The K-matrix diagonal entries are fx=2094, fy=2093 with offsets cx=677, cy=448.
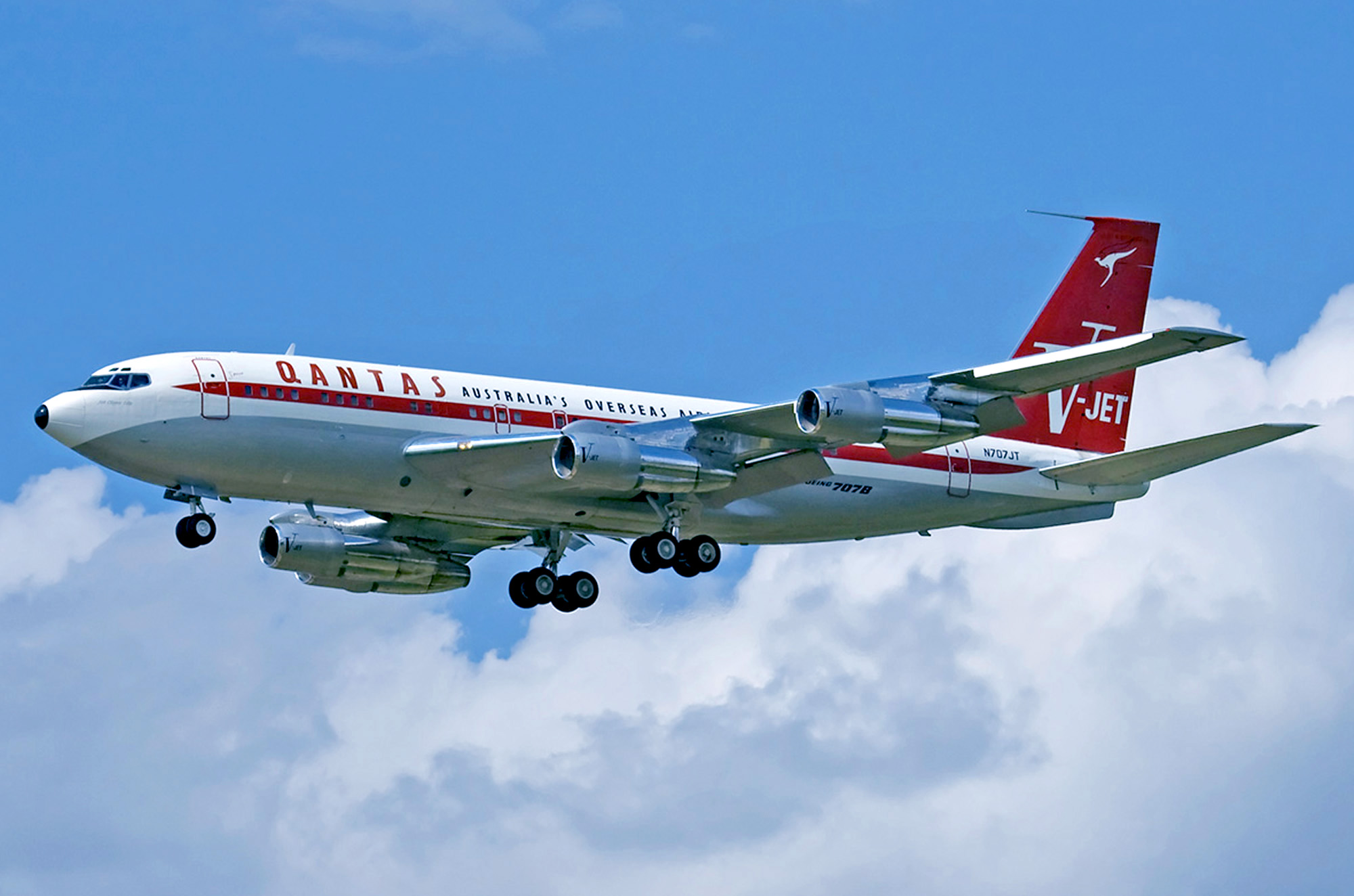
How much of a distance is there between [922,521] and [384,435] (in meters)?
15.6

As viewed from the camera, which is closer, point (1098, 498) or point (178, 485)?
point (178, 485)

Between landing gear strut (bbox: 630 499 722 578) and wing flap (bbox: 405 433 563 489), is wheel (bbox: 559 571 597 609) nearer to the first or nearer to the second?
landing gear strut (bbox: 630 499 722 578)

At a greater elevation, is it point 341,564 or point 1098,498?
point 1098,498

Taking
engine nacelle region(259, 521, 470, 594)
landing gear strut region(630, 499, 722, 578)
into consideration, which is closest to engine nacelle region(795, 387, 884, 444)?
landing gear strut region(630, 499, 722, 578)

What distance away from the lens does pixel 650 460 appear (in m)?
48.9

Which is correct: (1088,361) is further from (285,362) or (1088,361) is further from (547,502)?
(285,362)

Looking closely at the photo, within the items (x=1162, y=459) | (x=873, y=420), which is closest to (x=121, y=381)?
(x=873, y=420)

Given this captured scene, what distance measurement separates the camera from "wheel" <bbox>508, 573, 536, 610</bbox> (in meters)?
55.2

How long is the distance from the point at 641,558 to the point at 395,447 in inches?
266

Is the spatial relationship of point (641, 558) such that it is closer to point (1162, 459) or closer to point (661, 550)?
point (661, 550)

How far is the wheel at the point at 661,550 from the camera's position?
167 ft

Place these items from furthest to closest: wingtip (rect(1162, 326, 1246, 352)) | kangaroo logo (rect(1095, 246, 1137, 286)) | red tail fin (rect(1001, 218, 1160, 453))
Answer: kangaroo logo (rect(1095, 246, 1137, 286)), red tail fin (rect(1001, 218, 1160, 453)), wingtip (rect(1162, 326, 1246, 352))

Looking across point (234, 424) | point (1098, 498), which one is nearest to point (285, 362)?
point (234, 424)

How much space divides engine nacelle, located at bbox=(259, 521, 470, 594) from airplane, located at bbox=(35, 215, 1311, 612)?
0.19 ft
